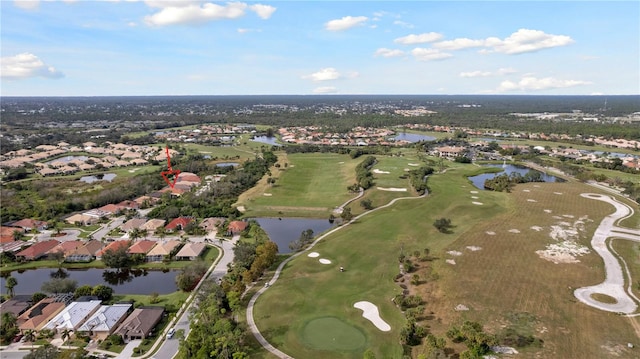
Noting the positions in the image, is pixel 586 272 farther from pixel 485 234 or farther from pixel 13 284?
pixel 13 284

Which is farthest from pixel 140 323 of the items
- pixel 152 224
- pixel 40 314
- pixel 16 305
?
pixel 152 224

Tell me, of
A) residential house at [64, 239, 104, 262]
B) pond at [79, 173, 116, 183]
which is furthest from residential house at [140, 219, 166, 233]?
pond at [79, 173, 116, 183]

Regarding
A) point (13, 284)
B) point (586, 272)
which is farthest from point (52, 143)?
point (586, 272)

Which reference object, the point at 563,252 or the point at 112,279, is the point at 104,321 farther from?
the point at 563,252

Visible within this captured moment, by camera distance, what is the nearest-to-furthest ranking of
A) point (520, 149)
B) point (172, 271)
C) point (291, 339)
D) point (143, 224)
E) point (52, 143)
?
point (291, 339), point (172, 271), point (143, 224), point (520, 149), point (52, 143)

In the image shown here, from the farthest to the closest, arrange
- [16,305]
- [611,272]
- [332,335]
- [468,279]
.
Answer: [611,272]
[468,279]
[16,305]
[332,335]

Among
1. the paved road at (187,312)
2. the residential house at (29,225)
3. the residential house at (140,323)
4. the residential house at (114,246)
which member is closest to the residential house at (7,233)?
the residential house at (29,225)
